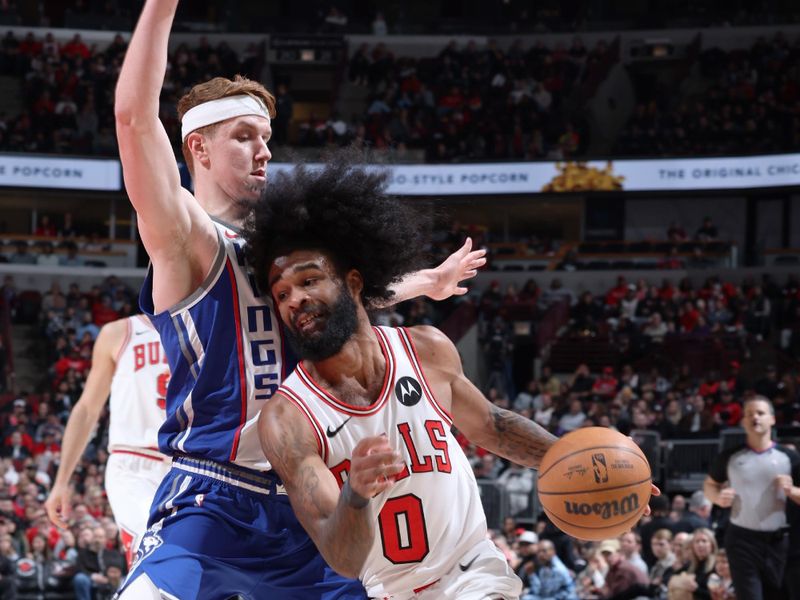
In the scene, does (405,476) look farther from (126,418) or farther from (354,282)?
(126,418)

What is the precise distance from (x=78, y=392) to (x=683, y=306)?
10.9m

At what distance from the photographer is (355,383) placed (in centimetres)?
394

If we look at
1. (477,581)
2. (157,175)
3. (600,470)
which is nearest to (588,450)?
(600,470)

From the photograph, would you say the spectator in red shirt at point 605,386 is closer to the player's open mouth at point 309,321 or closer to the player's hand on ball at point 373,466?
the player's open mouth at point 309,321

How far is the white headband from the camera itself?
4449 mm

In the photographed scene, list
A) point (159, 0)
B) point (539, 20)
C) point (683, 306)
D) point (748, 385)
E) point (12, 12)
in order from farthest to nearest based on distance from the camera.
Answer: point (539, 20) < point (12, 12) < point (683, 306) < point (748, 385) < point (159, 0)

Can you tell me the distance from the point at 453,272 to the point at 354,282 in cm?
88

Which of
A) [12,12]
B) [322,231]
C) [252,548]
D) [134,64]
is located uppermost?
[12,12]

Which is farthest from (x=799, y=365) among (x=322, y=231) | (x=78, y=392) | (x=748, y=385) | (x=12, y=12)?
(x=12, y=12)

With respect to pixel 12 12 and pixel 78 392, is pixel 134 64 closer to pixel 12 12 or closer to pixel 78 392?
pixel 78 392

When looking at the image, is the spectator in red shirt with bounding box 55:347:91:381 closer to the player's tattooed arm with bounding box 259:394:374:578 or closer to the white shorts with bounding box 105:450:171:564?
the white shorts with bounding box 105:450:171:564

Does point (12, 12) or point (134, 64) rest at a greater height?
point (12, 12)

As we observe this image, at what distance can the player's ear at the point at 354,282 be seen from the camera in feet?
13.4

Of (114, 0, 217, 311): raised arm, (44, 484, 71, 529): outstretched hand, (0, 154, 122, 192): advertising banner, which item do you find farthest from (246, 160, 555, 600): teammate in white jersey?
(0, 154, 122, 192): advertising banner
